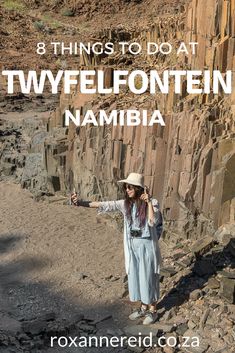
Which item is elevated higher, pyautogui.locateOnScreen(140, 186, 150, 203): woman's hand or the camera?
pyautogui.locateOnScreen(140, 186, 150, 203): woman's hand

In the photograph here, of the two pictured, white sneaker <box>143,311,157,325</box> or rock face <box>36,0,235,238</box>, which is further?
rock face <box>36,0,235,238</box>

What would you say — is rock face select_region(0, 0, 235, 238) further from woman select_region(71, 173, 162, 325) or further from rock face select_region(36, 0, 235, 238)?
woman select_region(71, 173, 162, 325)

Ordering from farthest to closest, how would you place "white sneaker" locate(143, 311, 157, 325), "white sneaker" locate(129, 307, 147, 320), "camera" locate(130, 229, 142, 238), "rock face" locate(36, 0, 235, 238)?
"rock face" locate(36, 0, 235, 238), "white sneaker" locate(129, 307, 147, 320), "white sneaker" locate(143, 311, 157, 325), "camera" locate(130, 229, 142, 238)

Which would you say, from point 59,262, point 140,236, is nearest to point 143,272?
point 140,236

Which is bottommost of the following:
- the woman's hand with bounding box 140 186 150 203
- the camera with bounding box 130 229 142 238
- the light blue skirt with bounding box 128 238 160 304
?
the light blue skirt with bounding box 128 238 160 304

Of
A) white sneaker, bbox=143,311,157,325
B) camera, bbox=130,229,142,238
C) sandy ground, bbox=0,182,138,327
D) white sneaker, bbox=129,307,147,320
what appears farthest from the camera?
sandy ground, bbox=0,182,138,327

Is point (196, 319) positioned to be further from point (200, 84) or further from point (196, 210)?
point (200, 84)

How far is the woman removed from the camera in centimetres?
626

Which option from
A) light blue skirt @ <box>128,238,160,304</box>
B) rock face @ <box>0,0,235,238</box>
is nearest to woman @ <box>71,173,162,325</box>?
light blue skirt @ <box>128,238,160,304</box>

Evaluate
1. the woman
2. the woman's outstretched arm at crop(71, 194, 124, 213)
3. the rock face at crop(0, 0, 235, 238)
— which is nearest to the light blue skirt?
the woman

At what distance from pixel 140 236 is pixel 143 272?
A: 0.41 meters

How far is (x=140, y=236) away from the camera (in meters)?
6.39

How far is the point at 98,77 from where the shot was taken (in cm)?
1338

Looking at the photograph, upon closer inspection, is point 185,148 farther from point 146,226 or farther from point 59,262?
point 146,226
